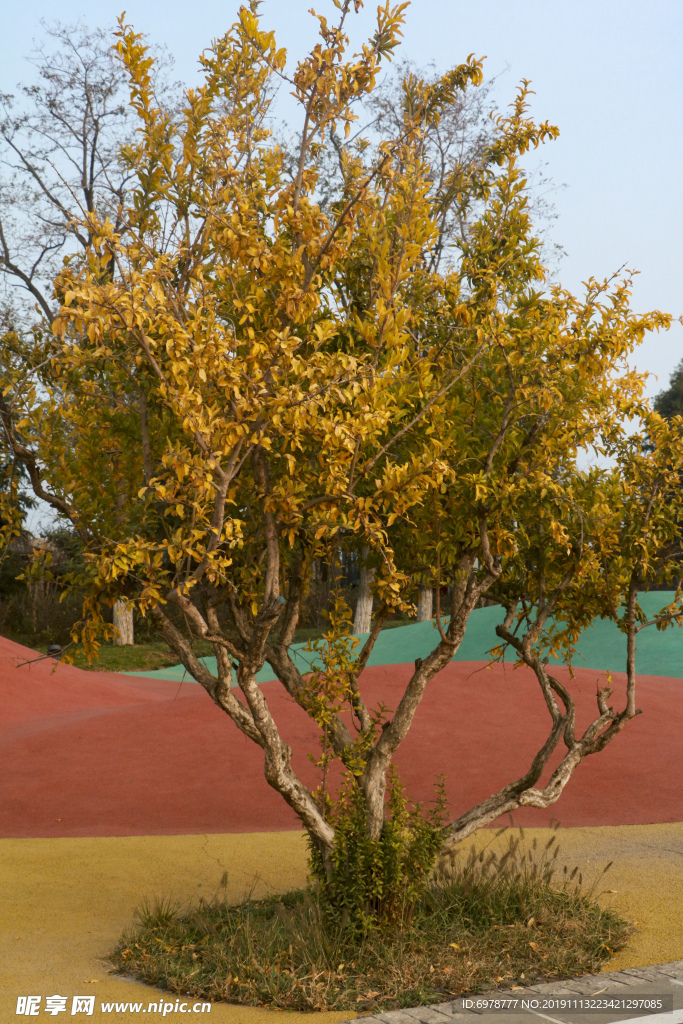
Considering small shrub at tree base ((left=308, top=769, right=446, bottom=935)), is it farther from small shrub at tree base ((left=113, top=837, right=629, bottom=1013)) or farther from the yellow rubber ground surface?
the yellow rubber ground surface

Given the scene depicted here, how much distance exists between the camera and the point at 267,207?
4324 millimetres

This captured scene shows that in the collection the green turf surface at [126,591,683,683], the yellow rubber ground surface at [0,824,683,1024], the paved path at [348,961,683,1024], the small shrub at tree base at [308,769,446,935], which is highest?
the green turf surface at [126,591,683,683]

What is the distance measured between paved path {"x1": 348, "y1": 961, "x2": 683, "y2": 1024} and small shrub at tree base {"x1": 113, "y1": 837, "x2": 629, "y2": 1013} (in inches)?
4.5

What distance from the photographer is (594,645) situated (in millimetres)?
13836

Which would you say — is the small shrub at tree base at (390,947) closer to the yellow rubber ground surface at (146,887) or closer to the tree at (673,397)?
the yellow rubber ground surface at (146,887)

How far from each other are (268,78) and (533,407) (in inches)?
84.8

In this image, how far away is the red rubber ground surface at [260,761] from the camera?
804 centimetres

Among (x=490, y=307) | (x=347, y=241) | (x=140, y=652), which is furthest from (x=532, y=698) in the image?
(x=140, y=652)

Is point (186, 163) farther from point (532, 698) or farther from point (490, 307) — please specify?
point (532, 698)

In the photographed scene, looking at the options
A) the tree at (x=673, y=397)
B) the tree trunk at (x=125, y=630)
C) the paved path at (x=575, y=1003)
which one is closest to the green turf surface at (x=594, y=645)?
the tree trunk at (x=125, y=630)

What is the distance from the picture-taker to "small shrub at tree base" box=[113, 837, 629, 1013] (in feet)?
12.9

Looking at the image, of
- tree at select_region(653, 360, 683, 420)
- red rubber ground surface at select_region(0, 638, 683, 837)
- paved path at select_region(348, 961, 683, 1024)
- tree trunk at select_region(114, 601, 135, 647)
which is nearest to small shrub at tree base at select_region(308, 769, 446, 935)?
paved path at select_region(348, 961, 683, 1024)

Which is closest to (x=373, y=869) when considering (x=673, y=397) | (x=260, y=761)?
(x=260, y=761)

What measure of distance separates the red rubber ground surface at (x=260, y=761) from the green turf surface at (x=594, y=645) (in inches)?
51.2
